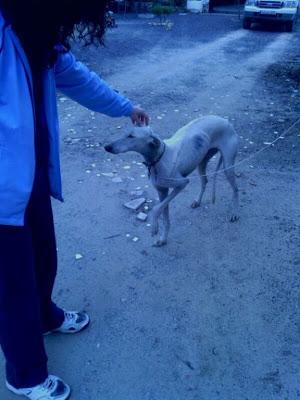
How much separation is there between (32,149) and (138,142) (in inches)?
50.7

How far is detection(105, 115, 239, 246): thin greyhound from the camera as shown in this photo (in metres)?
2.78

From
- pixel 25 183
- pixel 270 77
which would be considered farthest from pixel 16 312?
pixel 270 77

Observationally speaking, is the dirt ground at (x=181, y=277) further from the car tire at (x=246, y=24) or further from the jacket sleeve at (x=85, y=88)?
the car tire at (x=246, y=24)

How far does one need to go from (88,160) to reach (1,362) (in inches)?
111

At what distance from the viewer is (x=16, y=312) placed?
182 cm

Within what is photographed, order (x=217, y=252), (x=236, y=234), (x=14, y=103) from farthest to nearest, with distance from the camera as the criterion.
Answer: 1. (x=236, y=234)
2. (x=217, y=252)
3. (x=14, y=103)

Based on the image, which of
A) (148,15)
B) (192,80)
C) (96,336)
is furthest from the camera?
(148,15)

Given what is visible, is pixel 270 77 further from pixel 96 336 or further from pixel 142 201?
pixel 96 336

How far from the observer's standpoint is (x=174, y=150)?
298 centimetres

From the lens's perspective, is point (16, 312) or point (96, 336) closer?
point (16, 312)

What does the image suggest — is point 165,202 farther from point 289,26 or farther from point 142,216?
point 289,26

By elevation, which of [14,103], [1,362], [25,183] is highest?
[14,103]

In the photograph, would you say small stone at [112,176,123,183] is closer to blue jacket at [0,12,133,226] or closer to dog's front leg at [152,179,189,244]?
dog's front leg at [152,179,189,244]

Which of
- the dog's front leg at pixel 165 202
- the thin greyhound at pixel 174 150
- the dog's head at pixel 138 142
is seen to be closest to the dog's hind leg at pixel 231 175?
the thin greyhound at pixel 174 150
